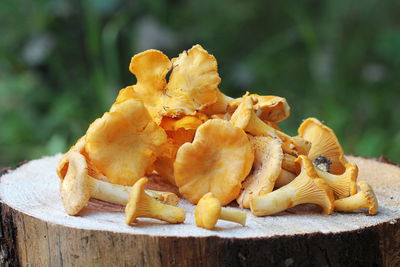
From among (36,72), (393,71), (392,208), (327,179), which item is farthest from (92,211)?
(393,71)

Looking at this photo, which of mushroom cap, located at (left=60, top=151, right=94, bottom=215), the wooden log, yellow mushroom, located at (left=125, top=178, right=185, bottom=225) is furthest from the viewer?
mushroom cap, located at (left=60, top=151, right=94, bottom=215)

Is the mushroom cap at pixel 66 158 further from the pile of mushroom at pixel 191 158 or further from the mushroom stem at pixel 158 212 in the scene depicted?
the mushroom stem at pixel 158 212

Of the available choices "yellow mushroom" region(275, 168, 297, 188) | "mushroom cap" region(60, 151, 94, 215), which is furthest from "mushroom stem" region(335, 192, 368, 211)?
"mushroom cap" region(60, 151, 94, 215)

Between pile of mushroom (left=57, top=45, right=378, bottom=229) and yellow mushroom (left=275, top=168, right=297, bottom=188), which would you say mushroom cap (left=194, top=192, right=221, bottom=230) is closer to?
A: pile of mushroom (left=57, top=45, right=378, bottom=229)

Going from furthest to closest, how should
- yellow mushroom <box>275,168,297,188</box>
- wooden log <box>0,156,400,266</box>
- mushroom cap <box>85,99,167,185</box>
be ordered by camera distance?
yellow mushroom <box>275,168,297,188</box> → mushroom cap <box>85,99,167,185</box> → wooden log <box>0,156,400,266</box>

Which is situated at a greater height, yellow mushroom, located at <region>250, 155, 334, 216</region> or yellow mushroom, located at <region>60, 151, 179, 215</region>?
yellow mushroom, located at <region>60, 151, 179, 215</region>

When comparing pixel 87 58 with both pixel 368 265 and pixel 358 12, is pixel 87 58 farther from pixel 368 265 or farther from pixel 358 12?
pixel 368 265

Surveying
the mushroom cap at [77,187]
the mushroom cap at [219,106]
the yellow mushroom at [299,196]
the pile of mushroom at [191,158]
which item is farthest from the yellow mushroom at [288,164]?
the mushroom cap at [77,187]

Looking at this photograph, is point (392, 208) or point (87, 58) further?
point (87, 58)
